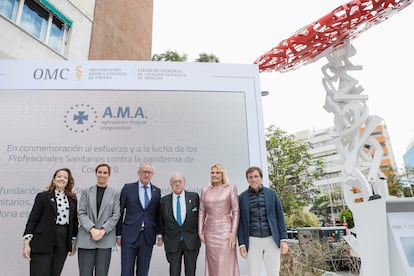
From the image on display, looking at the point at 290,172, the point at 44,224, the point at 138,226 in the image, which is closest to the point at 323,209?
the point at 290,172

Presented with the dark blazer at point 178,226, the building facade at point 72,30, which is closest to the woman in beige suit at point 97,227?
the dark blazer at point 178,226

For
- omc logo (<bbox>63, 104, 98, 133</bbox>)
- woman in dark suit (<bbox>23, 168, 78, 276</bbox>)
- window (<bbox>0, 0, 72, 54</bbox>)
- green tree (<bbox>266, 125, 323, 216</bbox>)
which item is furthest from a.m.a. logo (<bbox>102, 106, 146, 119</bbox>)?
green tree (<bbox>266, 125, 323, 216</bbox>)

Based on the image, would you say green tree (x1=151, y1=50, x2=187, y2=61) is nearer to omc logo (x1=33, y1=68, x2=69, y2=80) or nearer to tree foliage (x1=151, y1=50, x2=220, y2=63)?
tree foliage (x1=151, y1=50, x2=220, y2=63)

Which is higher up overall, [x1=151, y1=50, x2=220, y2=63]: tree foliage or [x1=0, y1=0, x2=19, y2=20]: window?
[x1=151, y1=50, x2=220, y2=63]: tree foliage

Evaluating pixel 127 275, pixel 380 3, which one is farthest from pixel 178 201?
pixel 380 3

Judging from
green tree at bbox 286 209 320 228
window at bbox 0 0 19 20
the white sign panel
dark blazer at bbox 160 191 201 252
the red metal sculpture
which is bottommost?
green tree at bbox 286 209 320 228

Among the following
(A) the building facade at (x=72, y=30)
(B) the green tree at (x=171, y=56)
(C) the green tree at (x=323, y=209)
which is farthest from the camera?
(C) the green tree at (x=323, y=209)

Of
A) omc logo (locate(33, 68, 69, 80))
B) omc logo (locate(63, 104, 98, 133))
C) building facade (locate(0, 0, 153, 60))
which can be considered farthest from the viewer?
building facade (locate(0, 0, 153, 60))

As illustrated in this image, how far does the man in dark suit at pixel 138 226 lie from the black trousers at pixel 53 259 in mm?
518

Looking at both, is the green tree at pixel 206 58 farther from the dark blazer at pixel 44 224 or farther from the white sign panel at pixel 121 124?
the dark blazer at pixel 44 224

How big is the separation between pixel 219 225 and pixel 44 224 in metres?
1.68

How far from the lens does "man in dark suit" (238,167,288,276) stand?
8.52 ft

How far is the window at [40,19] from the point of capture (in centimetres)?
634

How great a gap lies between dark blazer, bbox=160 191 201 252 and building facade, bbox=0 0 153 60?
5794mm
